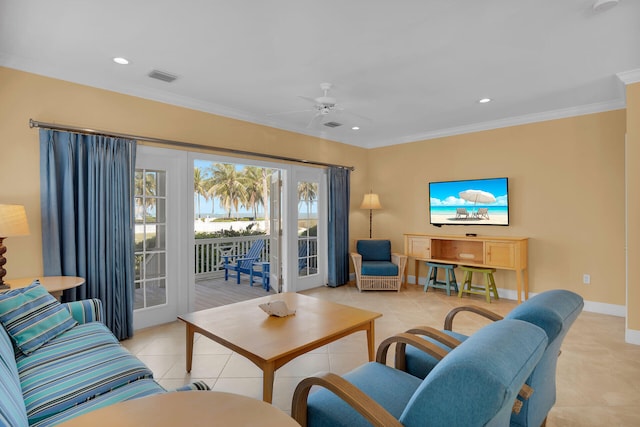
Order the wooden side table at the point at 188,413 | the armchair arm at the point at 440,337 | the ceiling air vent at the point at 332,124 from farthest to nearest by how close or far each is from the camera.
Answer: the ceiling air vent at the point at 332,124 < the armchair arm at the point at 440,337 < the wooden side table at the point at 188,413

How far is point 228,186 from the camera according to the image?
11.0m

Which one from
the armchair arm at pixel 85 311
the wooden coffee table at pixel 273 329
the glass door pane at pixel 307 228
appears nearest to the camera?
the wooden coffee table at pixel 273 329

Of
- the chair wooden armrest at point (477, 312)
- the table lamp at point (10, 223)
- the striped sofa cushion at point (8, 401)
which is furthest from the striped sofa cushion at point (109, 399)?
the chair wooden armrest at point (477, 312)

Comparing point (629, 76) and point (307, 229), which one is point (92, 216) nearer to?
point (307, 229)

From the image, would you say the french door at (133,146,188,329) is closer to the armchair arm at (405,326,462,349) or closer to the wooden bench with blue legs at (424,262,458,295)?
the armchair arm at (405,326,462,349)

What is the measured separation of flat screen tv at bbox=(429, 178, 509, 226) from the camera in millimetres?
4973

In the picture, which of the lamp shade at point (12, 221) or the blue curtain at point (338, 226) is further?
the blue curtain at point (338, 226)

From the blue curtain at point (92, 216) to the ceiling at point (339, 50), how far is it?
71 cm

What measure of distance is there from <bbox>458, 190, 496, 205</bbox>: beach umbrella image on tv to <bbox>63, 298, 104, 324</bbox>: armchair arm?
194 inches

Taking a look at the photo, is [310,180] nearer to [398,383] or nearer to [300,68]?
[300,68]

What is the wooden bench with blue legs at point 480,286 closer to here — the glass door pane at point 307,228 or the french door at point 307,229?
the french door at point 307,229

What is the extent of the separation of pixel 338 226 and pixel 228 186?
6223mm

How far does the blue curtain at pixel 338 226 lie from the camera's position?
5.78 metres

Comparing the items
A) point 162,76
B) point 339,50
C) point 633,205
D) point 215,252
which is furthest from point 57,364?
point 215,252
